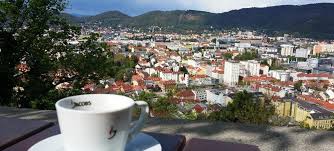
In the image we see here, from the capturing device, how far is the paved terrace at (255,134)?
1.85 metres

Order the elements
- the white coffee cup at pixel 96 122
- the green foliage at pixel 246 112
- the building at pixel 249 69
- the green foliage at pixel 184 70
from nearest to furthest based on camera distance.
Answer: the white coffee cup at pixel 96 122 → the green foliage at pixel 246 112 → the green foliage at pixel 184 70 → the building at pixel 249 69

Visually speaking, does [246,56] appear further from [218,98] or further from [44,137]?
[44,137]

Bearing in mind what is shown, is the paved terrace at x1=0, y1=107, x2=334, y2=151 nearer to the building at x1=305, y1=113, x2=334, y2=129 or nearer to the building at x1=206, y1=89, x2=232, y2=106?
the building at x1=305, y1=113, x2=334, y2=129

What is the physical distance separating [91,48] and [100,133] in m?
6.56

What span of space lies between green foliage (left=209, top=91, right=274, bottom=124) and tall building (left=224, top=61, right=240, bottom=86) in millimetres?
28994

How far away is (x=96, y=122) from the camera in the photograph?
573mm

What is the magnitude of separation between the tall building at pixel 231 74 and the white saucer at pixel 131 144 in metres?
32.2

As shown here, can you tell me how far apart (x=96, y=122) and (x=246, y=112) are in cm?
292

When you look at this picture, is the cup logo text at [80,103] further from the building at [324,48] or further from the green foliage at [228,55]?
the building at [324,48]

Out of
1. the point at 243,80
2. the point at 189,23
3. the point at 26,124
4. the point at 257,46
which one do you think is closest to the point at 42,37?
the point at 26,124

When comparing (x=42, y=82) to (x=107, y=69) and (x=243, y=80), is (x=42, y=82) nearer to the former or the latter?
(x=107, y=69)

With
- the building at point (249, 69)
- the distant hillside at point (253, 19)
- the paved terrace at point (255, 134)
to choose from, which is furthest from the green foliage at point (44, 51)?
the distant hillside at point (253, 19)

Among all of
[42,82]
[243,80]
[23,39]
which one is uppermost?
[23,39]

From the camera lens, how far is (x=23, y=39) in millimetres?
6367
